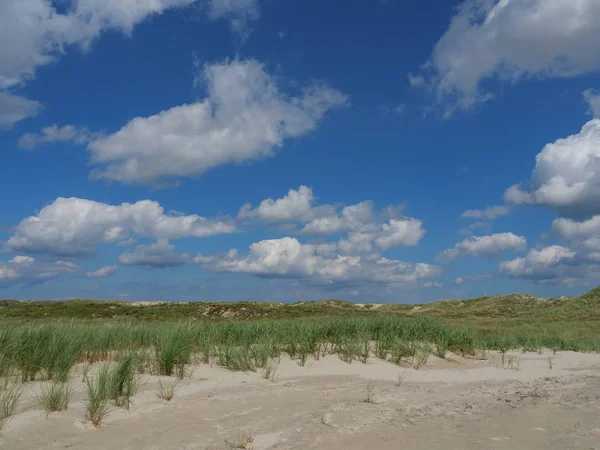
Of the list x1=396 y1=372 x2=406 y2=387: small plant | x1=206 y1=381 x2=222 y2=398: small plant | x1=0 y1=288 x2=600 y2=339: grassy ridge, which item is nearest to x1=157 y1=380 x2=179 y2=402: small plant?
x1=206 y1=381 x2=222 y2=398: small plant

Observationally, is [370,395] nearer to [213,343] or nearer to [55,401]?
[213,343]

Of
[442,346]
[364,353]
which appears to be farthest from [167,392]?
[442,346]

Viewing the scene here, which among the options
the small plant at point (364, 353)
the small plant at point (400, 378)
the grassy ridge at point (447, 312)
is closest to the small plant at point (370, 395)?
the small plant at point (400, 378)

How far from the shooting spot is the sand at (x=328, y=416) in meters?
4.42

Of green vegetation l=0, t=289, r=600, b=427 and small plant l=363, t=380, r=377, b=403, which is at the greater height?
green vegetation l=0, t=289, r=600, b=427

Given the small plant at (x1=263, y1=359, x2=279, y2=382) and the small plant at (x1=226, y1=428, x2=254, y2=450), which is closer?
the small plant at (x1=226, y1=428, x2=254, y2=450)

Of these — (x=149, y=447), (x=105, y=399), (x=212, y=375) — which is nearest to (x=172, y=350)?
(x=212, y=375)

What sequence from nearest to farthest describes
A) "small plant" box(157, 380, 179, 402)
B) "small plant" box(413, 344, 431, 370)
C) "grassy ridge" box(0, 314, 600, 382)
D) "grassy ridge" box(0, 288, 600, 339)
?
"small plant" box(157, 380, 179, 402)
"grassy ridge" box(0, 314, 600, 382)
"small plant" box(413, 344, 431, 370)
"grassy ridge" box(0, 288, 600, 339)

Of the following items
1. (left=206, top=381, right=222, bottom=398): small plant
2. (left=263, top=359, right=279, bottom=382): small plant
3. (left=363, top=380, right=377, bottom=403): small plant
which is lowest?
(left=206, top=381, right=222, bottom=398): small plant

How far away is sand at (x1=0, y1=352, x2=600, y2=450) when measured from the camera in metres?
4.42

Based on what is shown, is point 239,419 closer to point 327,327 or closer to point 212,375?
point 212,375

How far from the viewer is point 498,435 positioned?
14.9ft

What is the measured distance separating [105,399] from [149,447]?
1.19m

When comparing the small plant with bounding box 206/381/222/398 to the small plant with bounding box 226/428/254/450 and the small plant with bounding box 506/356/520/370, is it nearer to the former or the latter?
the small plant with bounding box 226/428/254/450
